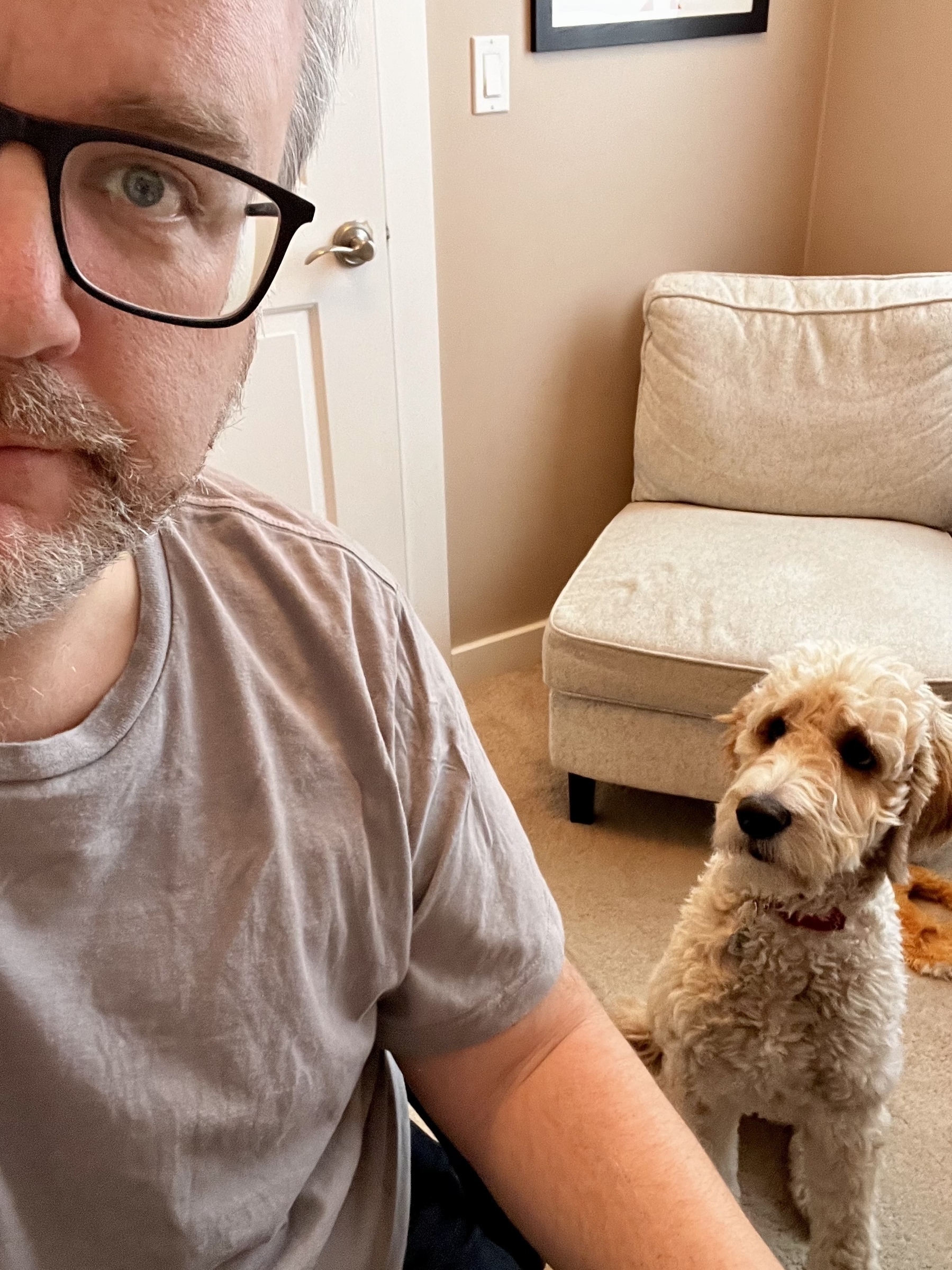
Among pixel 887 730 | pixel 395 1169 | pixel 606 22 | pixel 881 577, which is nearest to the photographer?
pixel 395 1169

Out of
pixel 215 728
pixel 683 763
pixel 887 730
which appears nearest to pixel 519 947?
pixel 215 728

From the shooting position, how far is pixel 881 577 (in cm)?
188

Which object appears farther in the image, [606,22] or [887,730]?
[606,22]

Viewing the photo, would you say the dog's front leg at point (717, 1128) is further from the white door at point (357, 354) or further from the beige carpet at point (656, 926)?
the white door at point (357, 354)

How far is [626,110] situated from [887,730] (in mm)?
1588

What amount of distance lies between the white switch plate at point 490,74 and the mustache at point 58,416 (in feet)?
5.93

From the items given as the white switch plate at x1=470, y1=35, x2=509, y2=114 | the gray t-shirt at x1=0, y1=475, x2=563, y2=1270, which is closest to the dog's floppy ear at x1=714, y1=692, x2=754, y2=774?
the gray t-shirt at x1=0, y1=475, x2=563, y2=1270

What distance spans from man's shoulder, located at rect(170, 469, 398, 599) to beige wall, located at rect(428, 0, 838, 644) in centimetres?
156

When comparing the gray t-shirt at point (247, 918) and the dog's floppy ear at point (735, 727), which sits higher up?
the gray t-shirt at point (247, 918)

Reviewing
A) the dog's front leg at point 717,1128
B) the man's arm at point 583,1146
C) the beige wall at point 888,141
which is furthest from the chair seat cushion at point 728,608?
the man's arm at point 583,1146

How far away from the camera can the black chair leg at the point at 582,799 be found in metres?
2.06

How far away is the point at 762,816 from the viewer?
121cm

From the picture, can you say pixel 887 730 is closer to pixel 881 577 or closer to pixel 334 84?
pixel 881 577

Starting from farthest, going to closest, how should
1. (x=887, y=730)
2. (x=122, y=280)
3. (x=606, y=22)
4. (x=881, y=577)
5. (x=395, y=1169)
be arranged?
(x=606, y=22)
(x=881, y=577)
(x=887, y=730)
(x=395, y=1169)
(x=122, y=280)
